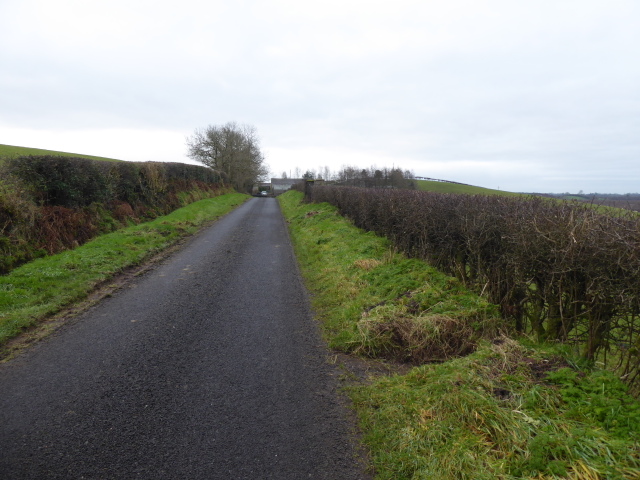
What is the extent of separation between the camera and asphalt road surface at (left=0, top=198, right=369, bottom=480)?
2902 mm

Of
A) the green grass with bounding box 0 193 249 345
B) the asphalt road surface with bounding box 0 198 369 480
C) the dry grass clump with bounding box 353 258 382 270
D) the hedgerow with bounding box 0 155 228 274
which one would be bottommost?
the asphalt road surface with bounding box 0 198 369 480

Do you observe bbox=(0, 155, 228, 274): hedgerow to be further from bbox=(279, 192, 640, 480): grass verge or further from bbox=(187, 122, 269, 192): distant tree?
bbox=(187, 122, 269, 192): distant tree

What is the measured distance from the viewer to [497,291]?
5320 millimetres

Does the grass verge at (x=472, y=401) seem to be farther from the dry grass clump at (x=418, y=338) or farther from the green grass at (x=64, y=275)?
the green grass at (x=64, y=275)

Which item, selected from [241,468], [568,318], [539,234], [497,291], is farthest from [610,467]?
[497,291]

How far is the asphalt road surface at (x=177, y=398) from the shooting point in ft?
9.52

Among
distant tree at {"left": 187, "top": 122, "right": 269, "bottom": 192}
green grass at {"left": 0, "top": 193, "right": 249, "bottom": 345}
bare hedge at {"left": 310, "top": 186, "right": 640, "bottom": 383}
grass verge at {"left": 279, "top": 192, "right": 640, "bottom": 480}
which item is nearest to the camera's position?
grass verge at {"left": 279, "top": 192, "right": 640, "bottom": 480}

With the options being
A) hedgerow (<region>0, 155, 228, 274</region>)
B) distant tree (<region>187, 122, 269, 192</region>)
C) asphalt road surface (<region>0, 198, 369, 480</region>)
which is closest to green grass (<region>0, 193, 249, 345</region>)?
hedgerow (<region>0, 155, 228, 274</region>)

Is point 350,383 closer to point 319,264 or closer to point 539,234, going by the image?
point 539,234

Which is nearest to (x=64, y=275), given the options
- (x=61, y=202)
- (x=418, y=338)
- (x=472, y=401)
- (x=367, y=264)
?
(x=61, y=202)

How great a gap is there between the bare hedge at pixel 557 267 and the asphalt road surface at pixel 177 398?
2.66 metres

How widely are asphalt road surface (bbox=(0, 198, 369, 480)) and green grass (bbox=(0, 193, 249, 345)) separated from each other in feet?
Answer: 2.16

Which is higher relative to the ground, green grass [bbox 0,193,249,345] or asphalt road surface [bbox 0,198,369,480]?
green grass [bbox 0,193,249,345]

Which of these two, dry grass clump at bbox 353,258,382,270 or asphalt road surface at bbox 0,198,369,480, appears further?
dry grass clump at bbox 353,258,382,270
